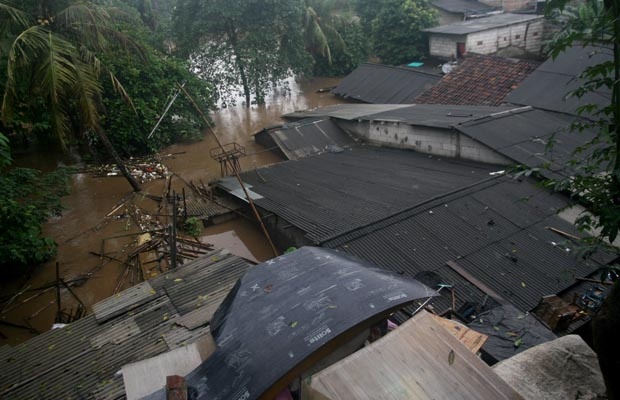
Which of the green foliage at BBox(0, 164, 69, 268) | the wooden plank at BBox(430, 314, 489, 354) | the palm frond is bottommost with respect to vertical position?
the wooden plank at BBox(430, 314, 489, 354)

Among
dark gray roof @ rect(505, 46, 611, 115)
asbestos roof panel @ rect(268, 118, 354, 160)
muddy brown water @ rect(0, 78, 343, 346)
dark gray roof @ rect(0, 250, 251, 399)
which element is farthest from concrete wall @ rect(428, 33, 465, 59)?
dark gray roof @ rect(0, 250, 251, 399)

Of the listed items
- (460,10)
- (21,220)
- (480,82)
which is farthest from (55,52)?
(460,10)

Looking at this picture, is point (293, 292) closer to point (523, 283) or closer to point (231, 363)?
point (231, 363)

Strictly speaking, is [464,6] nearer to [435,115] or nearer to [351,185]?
[435,115]

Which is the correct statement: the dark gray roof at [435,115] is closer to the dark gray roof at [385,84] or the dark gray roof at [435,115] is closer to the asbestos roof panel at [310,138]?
the asbestos roof panel at [310,138]

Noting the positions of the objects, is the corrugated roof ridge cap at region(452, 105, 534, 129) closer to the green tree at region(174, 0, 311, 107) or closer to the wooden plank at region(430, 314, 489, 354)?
the wooden plank at region(430, 314, 489, 354)

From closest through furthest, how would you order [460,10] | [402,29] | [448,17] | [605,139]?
[605,139] < [402,29] < [460,10] < [448,17]
